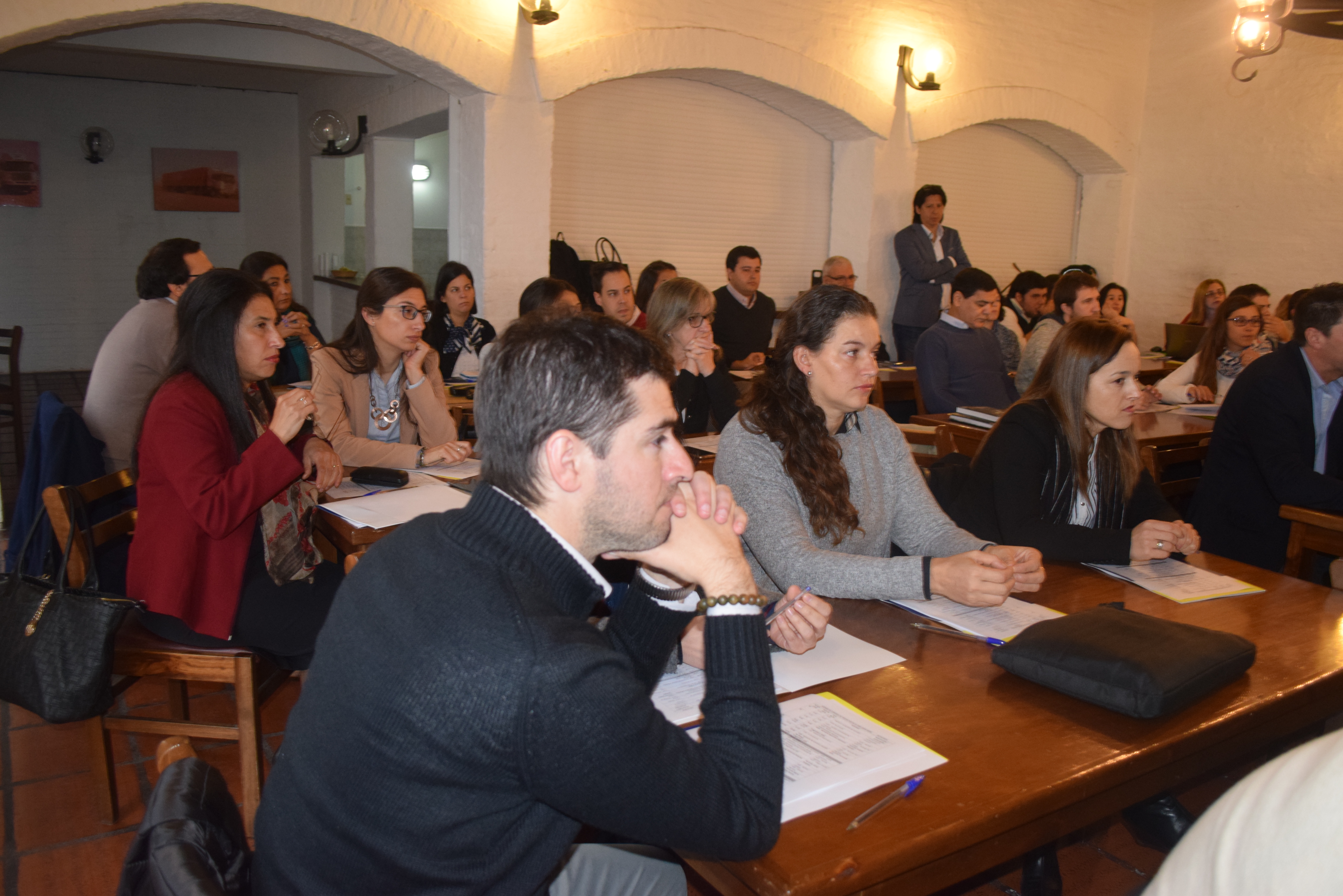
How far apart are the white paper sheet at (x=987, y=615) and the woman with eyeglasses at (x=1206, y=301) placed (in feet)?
23.1

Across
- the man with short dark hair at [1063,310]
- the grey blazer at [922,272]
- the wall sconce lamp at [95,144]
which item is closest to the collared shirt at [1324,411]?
the man with short dark hair at [1063,310]

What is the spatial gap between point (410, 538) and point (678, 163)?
266 inches

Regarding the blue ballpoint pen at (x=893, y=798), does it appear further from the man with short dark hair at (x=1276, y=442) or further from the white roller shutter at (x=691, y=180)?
the white roller shutter at (x=691, y=180)

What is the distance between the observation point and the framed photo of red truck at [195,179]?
978 cm

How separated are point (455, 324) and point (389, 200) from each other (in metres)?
3.36

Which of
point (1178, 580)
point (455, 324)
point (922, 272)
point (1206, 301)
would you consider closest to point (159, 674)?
point (1178, 580)

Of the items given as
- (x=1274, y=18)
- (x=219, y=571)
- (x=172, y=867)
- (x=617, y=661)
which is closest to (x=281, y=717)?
(x=219, y=571)

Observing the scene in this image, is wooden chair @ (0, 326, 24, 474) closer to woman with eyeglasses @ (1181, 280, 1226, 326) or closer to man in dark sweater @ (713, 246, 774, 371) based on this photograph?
man in dark sweater @ (713, 246, 774, 371)

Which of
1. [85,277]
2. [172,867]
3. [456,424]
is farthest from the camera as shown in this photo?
[85,277]

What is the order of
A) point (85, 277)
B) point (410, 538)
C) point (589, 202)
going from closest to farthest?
point (410, 538) → point (589, 202) → point (85, 277)

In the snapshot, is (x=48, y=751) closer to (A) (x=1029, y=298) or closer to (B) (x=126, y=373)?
(B) (x=126, y=373)

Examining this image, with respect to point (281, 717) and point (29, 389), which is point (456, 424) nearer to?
point (281, 717)

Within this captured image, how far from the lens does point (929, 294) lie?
25.3 feet

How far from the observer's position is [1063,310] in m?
5.99
